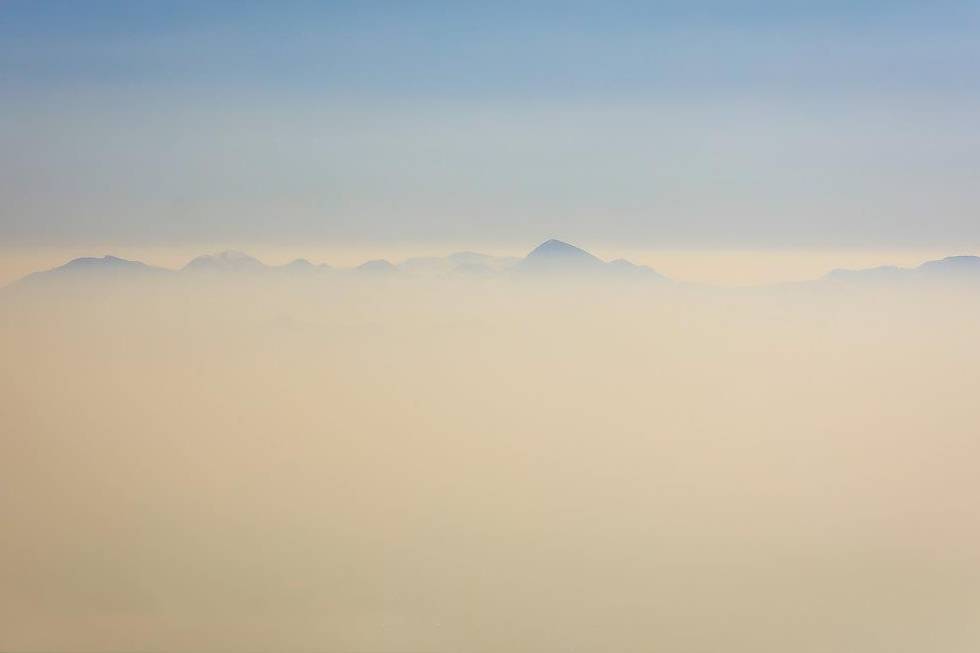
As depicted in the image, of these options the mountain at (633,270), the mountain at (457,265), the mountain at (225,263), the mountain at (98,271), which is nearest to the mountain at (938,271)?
the mountain at (633,270)

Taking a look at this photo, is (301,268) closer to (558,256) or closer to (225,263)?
(225,263)

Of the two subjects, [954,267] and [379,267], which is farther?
[954,267]

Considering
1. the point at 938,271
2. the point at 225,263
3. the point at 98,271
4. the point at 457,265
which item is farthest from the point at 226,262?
the point at 938,271

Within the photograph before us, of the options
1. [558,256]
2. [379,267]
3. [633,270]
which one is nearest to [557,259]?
[558,256]

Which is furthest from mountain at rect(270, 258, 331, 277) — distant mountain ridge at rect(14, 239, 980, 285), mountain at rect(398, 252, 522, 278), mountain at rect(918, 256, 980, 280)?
mountain at rect(918, 256, 980, 280)

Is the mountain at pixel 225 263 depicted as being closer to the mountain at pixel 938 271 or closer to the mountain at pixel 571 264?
the mountain at pixel 571 264

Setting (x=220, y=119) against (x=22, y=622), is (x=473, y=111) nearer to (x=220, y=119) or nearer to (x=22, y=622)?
(x=220, y=119)

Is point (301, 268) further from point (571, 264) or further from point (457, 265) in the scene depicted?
point (571, 264)

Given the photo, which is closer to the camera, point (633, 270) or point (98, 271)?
point (98, 271)

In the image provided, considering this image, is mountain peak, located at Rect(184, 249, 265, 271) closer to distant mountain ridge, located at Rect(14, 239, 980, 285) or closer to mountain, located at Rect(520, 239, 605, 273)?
distant mountain ridge, located at Rect(14, 239, 980, 285)
